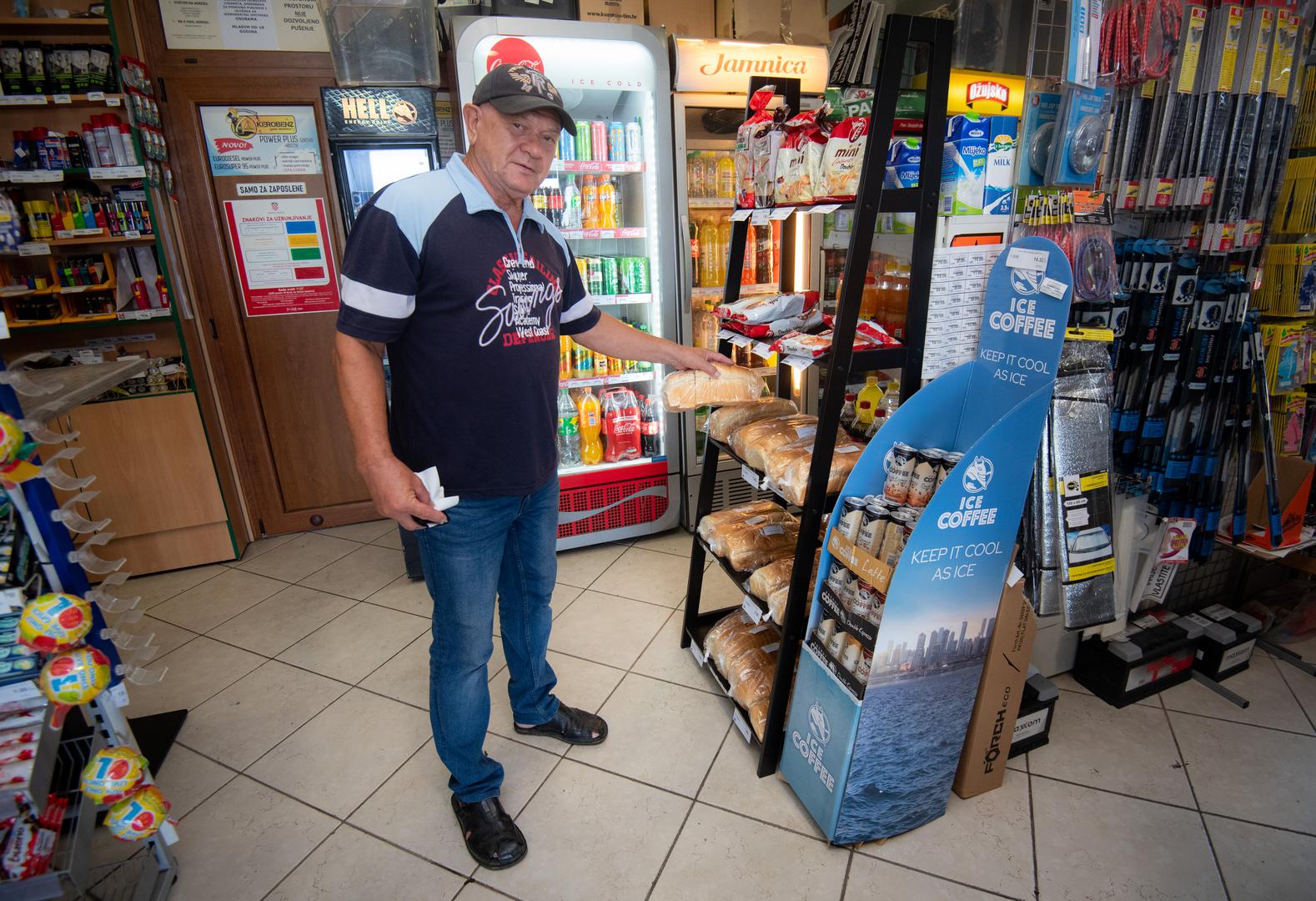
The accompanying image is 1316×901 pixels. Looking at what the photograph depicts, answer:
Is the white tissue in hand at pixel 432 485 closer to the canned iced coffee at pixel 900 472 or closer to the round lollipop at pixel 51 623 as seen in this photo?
the round lollipop at pixel 51 623

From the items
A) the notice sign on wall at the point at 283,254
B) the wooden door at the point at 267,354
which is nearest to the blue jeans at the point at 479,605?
the wooden door at the point at 267,354

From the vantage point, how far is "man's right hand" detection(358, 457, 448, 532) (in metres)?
1.44

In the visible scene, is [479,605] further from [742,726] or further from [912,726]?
[912,726]

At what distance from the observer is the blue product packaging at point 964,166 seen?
1.75 meters

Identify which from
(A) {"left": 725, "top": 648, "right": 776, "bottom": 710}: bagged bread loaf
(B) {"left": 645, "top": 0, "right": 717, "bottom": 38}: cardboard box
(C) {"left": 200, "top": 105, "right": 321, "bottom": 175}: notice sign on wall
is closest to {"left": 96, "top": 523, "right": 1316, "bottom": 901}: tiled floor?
(A) {"left": 725, "top": 648, "right": 776, "bottom": 710}: bagged bread loaf

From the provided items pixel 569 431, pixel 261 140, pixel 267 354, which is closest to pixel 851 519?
pixel 569 431

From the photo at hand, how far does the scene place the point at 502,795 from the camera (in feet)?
6.72

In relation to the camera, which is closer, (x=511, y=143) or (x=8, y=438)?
(x=8, y=438)

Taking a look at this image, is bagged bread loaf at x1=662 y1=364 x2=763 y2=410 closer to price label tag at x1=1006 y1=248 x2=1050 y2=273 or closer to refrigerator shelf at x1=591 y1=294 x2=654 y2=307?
price label tag at x1=1006 y1=248 x2=1050 y2=273

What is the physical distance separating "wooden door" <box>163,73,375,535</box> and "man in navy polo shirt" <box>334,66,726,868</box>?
2509 millimetres

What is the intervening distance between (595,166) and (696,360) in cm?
158

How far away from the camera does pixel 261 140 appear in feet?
11.5

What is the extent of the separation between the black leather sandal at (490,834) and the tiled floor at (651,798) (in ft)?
0.11

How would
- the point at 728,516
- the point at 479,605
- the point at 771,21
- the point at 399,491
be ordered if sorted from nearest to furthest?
the point at 399,491, the point at 479,605, the point at 728,516, the point at 771,21
